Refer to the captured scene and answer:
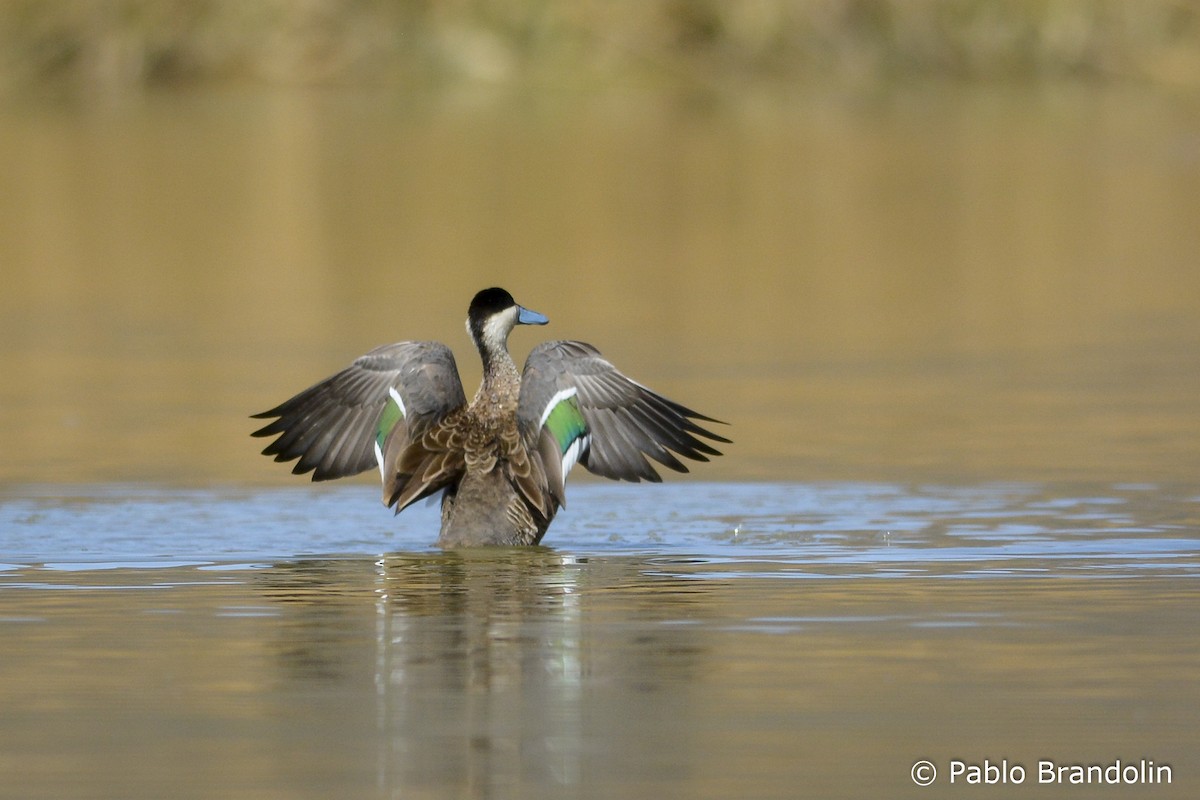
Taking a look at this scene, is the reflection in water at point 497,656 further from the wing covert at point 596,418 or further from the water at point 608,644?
the wing covert at point 596,418

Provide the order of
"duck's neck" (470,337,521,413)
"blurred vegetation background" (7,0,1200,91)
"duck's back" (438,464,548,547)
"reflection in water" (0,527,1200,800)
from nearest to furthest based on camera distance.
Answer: "reflection in water" (0,527,1200,800) < "duck's back" (438,464,548,547) < "duck's neck" (470,337,521,413) < "blurred vegetation background" (7,0,1200,91)

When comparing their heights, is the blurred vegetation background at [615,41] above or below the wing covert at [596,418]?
above

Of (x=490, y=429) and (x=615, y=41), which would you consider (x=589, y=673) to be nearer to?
(x=490, y=429)

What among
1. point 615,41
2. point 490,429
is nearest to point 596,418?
point 490,429

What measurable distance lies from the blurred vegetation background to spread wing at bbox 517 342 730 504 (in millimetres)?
23430

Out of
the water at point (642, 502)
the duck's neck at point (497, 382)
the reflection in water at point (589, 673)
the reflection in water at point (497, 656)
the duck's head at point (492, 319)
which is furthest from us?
the duck's head at point (492, 319)

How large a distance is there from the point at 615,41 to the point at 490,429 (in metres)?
24.3

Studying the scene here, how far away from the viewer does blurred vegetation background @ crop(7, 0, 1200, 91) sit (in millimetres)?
32812

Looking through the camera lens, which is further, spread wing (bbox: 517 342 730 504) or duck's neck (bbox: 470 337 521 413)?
duck's neck (bbox: 470 337 521 413)

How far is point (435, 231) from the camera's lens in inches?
846

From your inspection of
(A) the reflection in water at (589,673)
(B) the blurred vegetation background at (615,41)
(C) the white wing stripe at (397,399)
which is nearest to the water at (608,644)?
(A) the reflection in water at (589,673)

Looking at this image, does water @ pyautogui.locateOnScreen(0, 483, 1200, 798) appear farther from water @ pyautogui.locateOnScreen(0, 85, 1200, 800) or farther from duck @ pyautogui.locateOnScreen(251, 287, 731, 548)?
duck @ pyautogui.locateOnScreen(251, 287, 731, 548)

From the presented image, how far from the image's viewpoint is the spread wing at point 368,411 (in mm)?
10000

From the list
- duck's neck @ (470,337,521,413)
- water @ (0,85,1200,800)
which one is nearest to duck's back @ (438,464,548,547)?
water @ (0,85,1200,800)
